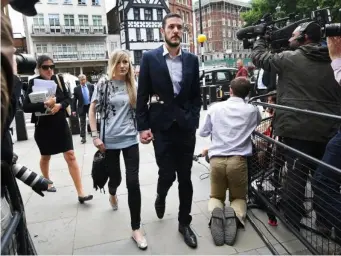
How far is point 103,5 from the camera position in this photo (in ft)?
149

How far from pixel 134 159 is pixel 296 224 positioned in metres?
1.49

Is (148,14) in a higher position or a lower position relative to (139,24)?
higher

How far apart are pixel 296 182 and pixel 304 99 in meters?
0.72

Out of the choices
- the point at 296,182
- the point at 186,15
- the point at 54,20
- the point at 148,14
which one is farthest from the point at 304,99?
the point at 186,15

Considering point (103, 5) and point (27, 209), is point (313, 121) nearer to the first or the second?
point (27, 209)

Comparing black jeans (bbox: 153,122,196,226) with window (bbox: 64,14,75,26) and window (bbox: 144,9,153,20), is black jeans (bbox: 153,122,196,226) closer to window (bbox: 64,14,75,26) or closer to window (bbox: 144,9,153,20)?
window (bbox: 64,14,75,26)

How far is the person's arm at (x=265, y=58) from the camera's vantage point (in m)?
2.82

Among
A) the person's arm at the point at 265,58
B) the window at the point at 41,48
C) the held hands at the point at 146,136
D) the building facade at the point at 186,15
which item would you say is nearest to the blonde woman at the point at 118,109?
the held hands at the point at 146,136

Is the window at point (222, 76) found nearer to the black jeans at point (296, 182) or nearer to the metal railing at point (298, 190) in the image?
the metal railing at point (298, 190)

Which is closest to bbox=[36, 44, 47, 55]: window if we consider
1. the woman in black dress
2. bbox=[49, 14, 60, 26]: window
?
bbox=[49, 14, 60, 26]: window

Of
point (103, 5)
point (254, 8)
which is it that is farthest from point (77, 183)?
point (103, 5)

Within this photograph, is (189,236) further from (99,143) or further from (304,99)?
(304,99)

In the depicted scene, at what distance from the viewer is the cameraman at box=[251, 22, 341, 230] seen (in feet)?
8.80

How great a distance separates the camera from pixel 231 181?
10.3 ft
